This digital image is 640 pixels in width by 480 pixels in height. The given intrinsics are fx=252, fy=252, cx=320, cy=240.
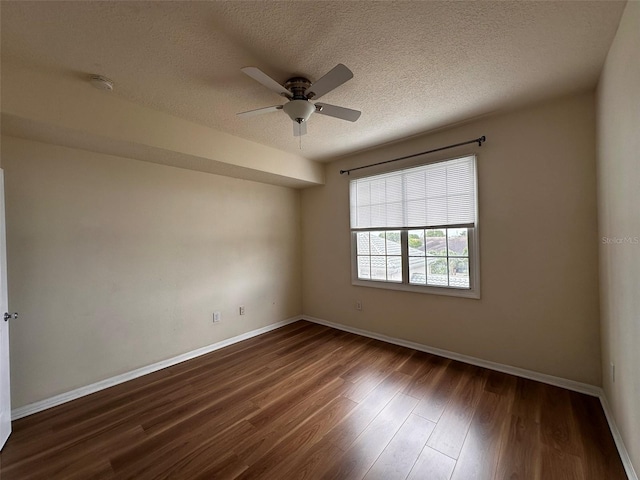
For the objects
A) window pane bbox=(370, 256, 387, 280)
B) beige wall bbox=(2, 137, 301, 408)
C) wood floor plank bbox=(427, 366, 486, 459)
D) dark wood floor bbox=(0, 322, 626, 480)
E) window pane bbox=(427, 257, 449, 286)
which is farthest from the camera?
window pane bbox=(370, 256, 387, 280)

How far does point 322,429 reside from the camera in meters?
1.83

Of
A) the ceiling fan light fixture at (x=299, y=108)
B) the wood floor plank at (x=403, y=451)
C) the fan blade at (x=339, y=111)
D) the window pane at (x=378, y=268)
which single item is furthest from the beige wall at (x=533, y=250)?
the ceiling fan light fixture at (x=299, y=108)

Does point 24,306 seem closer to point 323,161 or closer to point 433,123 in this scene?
point 323,161

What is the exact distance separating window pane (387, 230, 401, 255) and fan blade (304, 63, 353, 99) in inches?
82.2

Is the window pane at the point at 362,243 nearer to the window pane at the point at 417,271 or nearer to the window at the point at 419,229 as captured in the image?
the window at the point at 419,229

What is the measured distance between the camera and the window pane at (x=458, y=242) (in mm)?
2777

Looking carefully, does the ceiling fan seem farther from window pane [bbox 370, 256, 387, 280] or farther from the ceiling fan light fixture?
window pane [bbox 370, 256, 387, 280]

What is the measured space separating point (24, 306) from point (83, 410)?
0.99 m

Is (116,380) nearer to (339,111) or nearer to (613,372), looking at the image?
(339,111)

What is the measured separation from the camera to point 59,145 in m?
2.24

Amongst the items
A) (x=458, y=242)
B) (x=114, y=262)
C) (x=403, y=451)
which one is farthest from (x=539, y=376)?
(x=114, y=262)

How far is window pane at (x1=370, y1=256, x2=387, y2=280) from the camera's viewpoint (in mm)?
3457

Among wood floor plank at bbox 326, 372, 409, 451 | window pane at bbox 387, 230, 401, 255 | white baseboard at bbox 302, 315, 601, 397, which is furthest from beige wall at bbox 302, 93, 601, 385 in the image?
wood floor plank at bbox 326, 372, 409, 451

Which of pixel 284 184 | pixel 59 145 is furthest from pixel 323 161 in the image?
pixel 59 145
